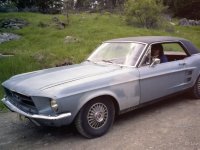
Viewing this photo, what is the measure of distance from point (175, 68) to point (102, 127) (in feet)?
6.71

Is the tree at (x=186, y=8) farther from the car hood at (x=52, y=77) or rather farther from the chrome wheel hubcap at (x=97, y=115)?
the chrome wheel hubcap at (x=97, y=115)

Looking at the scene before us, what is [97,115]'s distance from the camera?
15.3ft

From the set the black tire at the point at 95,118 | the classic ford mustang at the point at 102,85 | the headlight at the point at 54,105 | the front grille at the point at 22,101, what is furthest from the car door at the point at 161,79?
the front grille at the point at 22,101

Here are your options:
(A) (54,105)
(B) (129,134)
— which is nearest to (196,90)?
(B) (129,134)

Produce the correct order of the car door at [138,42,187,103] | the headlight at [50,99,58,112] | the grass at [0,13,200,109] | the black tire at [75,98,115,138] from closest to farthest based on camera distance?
the headlight at [50,99,58,112]
the black tire at [75,98,115,138]
the car door at [138,42,187,103]
the grass at [0,13,200,109]

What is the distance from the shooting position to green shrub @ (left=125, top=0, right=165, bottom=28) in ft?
66.0

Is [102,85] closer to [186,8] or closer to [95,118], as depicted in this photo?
[95,118]

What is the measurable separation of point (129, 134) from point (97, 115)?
606mm

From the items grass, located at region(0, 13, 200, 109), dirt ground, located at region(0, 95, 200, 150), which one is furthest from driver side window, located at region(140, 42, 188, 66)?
grass, located at region(0, 13, 200, 109)

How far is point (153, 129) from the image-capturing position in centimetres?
492

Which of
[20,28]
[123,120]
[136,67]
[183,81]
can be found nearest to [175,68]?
[183,81]

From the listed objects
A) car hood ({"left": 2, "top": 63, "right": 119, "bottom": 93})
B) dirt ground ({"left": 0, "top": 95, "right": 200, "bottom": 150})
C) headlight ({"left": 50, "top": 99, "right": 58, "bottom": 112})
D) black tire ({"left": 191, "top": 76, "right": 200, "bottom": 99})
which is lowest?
dirt ground ({"left": 0, "top": 95, "right": 200, "bottom": 150})

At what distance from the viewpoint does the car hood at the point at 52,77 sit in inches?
177

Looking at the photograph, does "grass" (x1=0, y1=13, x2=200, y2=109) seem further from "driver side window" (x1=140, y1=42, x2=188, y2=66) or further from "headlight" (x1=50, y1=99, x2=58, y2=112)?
"driver side window" (x1=140, y1=42, x2=188, y2=66)
